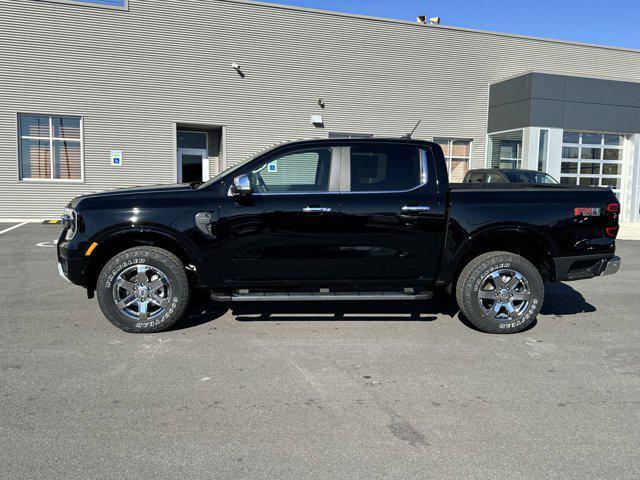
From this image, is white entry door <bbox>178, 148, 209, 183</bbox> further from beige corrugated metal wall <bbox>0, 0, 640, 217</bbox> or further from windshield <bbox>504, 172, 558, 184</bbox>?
windshield <bbox>504, 172, 558, 184</bbox>

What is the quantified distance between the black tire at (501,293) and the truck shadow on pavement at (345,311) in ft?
1.03

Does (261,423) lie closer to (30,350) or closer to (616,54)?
(30,350)

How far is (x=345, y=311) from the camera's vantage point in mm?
6234

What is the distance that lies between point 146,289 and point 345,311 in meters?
2.24

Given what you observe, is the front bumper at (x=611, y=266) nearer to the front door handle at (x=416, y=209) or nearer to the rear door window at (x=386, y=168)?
the front door handle at (x=416, y=209)

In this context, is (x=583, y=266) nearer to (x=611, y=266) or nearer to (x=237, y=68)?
(x=611, y=266)

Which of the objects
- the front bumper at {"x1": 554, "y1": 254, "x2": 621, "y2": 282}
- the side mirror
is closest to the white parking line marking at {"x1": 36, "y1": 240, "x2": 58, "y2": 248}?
the side mirror

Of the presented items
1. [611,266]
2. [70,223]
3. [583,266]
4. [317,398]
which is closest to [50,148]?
[70,223]

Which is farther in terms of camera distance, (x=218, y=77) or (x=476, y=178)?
(x=218, y=77)

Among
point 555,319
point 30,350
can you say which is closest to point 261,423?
point 30,350

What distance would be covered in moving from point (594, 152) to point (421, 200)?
1647cm

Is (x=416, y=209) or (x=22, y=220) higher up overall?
(x=416, y=209)

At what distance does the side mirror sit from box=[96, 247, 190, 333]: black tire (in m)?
0.92

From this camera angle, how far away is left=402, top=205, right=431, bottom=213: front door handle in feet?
17.6
